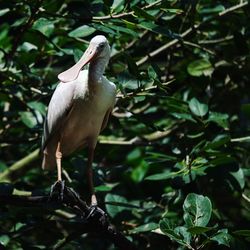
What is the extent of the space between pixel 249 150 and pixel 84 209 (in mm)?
1173

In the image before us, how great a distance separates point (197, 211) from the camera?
2865mm

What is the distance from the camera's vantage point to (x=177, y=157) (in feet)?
11.5

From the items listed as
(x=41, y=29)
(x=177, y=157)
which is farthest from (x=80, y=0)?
(x=177, y=157)

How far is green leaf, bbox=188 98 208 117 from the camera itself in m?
3.58

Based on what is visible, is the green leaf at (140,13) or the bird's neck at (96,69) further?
the bird's neck at (96,69)

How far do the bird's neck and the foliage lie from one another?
0.27ft

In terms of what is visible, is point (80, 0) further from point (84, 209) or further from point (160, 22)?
point (84, 209)

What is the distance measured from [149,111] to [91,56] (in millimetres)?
1041

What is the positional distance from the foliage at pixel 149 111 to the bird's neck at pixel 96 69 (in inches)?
3.3

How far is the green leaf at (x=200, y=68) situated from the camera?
155 inches

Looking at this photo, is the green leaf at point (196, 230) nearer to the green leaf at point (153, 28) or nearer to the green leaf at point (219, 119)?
the green leaf at point (153, 28)

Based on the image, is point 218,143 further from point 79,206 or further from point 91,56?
point 79,206

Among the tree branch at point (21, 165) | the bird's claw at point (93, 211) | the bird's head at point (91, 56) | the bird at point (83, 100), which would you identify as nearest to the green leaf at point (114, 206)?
the bird at point (83, 100)

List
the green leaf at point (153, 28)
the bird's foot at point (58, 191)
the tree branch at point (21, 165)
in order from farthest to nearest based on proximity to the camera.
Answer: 1. the tree branch at point (21, 165)
2. the green leaf at point (153, 28)
3. the bird's foot at point (58, 191)
